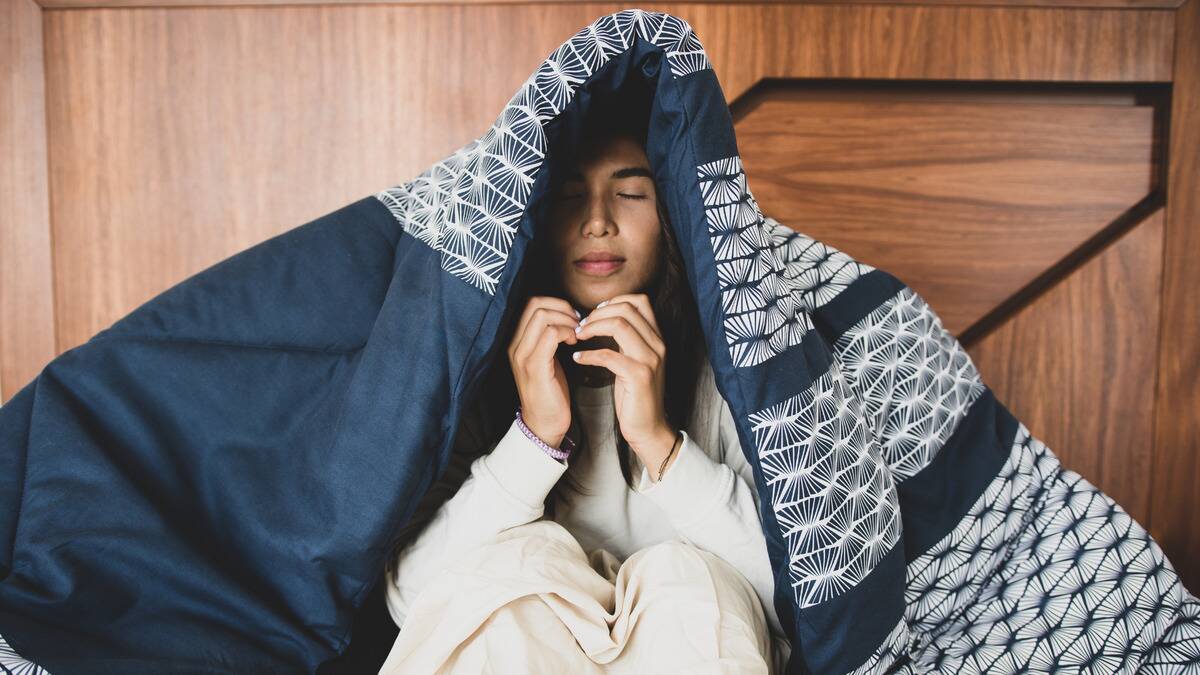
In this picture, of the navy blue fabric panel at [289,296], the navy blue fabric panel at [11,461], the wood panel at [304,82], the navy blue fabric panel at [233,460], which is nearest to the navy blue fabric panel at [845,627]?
→ the navy blue fabric panel at [233,460]

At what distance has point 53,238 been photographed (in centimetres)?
134

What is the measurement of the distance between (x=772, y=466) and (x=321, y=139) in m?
0.93

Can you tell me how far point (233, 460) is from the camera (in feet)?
2.78

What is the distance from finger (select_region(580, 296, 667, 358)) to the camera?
0.86 meters

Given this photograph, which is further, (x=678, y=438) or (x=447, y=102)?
(x=447, y=102)

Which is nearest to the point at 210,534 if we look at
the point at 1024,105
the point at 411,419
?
the point at 411,419

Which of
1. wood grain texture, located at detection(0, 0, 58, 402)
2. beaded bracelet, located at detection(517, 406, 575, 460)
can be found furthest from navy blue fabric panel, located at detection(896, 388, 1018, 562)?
wood grain texture, located at detection(0, 0, 58, 402)

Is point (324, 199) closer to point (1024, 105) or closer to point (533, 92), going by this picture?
point (533, 92)

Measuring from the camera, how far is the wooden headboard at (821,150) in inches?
51.6

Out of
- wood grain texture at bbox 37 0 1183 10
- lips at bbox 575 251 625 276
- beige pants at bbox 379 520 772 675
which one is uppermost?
wood grain texture at bbox 37 0 1183 10

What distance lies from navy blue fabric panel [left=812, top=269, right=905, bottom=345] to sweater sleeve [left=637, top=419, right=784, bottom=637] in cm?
22

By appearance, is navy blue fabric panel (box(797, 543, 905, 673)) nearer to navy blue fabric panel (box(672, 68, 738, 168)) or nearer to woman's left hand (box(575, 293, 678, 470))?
woman's left hand (box(575, 293, 678, 470))

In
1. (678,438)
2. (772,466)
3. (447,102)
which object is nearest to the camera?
(772,466)

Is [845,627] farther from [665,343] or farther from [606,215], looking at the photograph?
[606,215]
